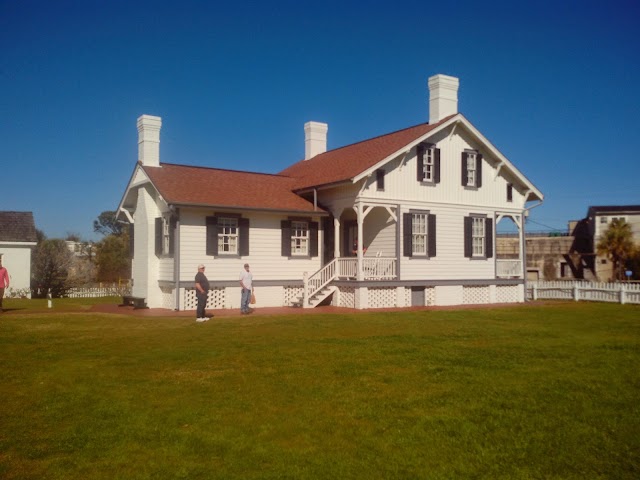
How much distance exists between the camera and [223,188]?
964 inches

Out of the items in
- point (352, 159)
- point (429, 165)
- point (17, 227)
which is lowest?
point (17, 227)

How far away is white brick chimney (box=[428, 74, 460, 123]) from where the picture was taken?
2644 cm

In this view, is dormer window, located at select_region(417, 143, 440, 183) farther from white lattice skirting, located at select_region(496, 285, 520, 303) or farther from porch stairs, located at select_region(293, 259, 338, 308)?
white lattice skirting, located at select_region(496, 285, 520, 303)

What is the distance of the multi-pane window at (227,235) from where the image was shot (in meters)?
23.3

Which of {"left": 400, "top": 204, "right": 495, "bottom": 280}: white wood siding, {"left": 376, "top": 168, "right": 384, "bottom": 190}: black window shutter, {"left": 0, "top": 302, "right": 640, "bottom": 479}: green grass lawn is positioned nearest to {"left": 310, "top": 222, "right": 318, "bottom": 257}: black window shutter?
{"left": 376, "top": 168, "right": 384, "bottom": 190}: black window shutter

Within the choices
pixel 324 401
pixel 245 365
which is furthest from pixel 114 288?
pixel 324 401

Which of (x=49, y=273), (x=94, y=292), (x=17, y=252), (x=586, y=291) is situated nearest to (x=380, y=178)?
(x=586, y=291)

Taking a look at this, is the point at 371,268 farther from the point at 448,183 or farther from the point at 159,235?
the point at 159,235

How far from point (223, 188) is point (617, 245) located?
1472 inches

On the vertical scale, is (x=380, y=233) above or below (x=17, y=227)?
below

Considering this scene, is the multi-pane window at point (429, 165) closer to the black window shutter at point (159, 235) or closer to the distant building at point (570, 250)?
the black window shutter at point (159, 235)

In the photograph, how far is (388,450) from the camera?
22.5 ft

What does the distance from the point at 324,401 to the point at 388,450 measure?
204cm

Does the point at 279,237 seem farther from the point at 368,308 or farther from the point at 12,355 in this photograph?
the point at 12,355
